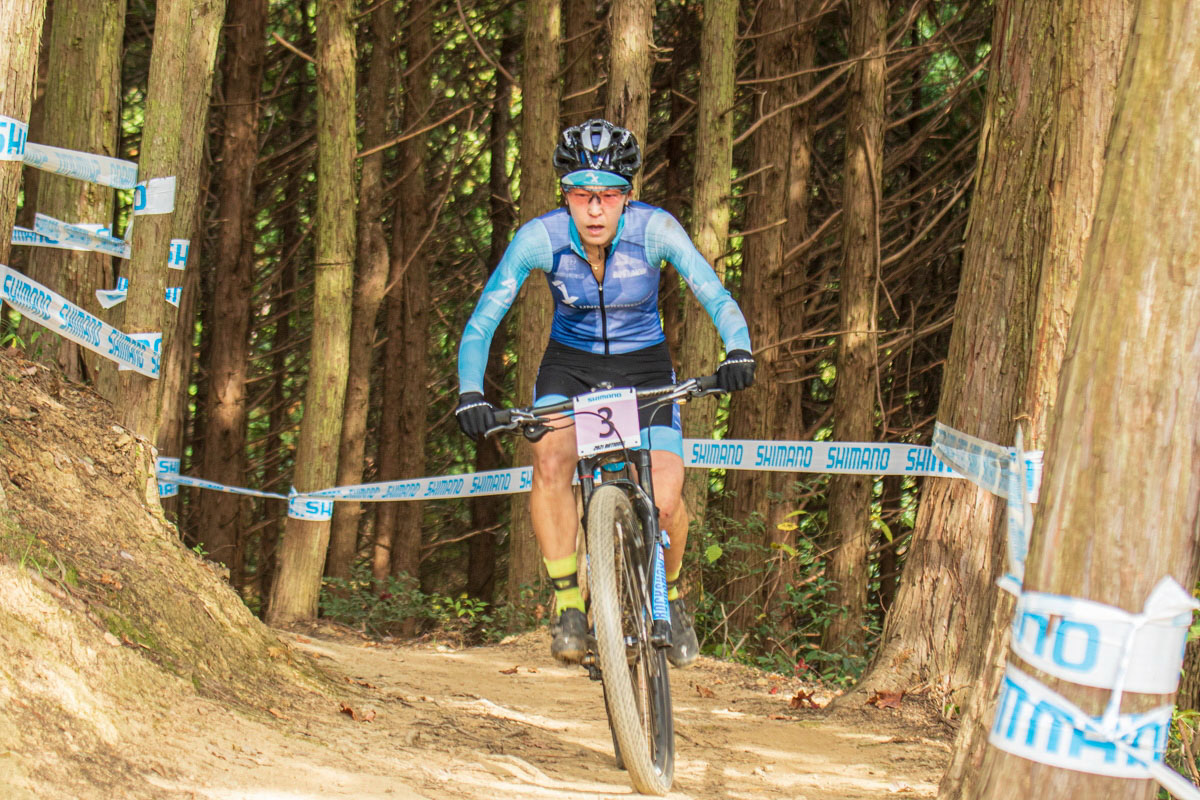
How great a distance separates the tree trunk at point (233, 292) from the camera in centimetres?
1463

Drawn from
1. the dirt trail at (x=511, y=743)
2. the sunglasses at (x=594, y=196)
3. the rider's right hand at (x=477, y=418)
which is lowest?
the dirt trail at (x=511, y=743)

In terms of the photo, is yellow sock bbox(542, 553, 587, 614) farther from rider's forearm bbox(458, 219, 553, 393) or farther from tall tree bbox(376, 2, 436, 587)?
tall tree bbox(376, 2, 436, 587)

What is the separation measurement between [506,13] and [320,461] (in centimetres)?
952

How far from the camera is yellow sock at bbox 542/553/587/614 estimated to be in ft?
15.5

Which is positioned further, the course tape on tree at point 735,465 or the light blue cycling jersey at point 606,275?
the course tape on tree at point 735,465

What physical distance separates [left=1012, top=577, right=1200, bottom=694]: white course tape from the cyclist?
225 centimetres

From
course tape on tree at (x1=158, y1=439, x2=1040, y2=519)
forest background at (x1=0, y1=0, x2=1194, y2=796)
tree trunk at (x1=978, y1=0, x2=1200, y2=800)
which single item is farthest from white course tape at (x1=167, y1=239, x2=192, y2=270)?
tree trunk at (x1=978, y1=0, x2=1200, y2=800)

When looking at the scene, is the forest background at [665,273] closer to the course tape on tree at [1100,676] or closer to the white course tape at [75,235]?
the white course tape at [75,235]

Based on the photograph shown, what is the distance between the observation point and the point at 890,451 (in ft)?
25.1

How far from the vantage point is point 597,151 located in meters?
4.82

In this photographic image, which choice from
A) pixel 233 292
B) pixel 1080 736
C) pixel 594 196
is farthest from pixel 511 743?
pixel 233 292

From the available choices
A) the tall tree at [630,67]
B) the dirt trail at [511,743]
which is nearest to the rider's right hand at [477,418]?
the dirt trail at [511,743]

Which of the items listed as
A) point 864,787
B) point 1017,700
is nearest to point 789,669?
point 864,787

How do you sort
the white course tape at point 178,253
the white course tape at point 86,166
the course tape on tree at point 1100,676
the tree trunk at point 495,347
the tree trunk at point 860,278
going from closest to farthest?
the course tape on tree at point 1100,676 → the white course tape at point 86,166 → the white course tape at point 178,253 → the tree trunk at point 860,278 → the tree trunk at point 495,347
